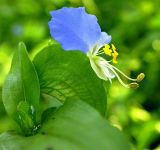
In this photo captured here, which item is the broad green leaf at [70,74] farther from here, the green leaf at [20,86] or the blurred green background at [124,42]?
the blurred green background at [124,42]

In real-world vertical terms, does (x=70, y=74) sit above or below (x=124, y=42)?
above

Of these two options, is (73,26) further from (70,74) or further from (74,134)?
(74,134)

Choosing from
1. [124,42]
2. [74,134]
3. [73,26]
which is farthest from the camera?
[124,42]

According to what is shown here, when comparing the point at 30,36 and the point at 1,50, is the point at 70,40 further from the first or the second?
the point at 30,36

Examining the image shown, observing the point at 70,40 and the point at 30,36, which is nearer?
the point at 70,40

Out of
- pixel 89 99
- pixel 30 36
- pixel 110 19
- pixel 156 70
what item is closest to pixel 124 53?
pixel 156 70

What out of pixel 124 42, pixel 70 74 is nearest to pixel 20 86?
pixel 70 74
